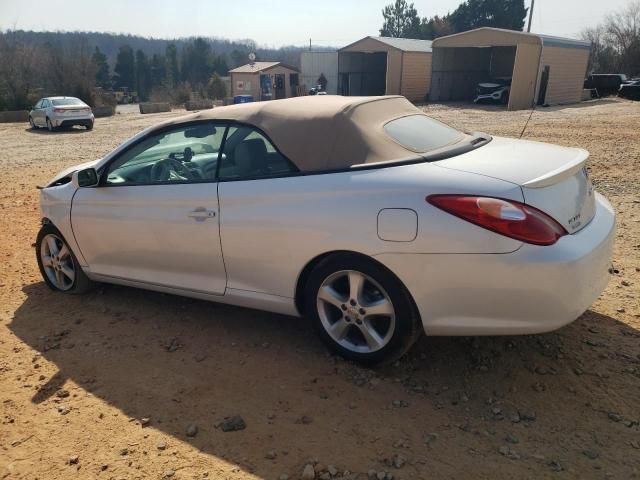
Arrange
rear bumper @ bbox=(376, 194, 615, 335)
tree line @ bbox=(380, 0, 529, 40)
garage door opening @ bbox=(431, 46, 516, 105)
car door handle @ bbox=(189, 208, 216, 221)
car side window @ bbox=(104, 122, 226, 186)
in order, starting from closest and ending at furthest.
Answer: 1. rear bumper @ bbox=(376, 194, 615, 335)
2. car door handle @ bbox=(189, 208, 216, 221)
3. car side window @ bbox=(104, 122, 226, 186)
4. garage door opening @ bbox=(431, 46, 516, 105)
5. tree line @ bbox=(380, 0, 529, 40)

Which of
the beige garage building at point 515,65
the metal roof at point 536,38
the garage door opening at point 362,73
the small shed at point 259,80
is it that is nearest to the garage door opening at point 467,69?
the beige garage building at point 515,65

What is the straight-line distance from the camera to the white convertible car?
267 centimetres

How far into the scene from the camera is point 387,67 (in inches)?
1310

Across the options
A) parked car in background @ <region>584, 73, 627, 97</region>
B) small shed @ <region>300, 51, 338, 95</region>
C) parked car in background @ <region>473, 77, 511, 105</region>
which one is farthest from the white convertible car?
parked car in background @ <region>584, 73, 627, 97</region>

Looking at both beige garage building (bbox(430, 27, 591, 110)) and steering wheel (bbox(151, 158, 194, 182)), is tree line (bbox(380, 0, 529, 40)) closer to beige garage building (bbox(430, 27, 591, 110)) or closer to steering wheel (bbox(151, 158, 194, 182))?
beige garage building (bbox(430, 27, 591, 110))

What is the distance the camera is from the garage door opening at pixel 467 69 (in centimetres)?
3547

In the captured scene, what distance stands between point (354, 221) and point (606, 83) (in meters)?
40.3

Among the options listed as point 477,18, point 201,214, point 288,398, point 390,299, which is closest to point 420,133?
point 390,299

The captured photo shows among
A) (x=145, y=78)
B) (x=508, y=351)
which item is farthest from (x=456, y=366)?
(x=145, y=78)

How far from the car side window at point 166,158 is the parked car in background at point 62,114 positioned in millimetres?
20118

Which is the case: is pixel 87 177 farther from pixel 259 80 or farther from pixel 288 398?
pixel 259 80

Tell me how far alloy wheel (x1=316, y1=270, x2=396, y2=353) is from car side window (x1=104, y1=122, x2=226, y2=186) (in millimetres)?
1301

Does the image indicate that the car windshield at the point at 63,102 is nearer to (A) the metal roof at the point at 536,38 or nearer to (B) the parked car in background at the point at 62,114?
(B) the parked car in background at the point at 62,114

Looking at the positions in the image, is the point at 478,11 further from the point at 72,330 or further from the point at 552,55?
the point at 72,330
